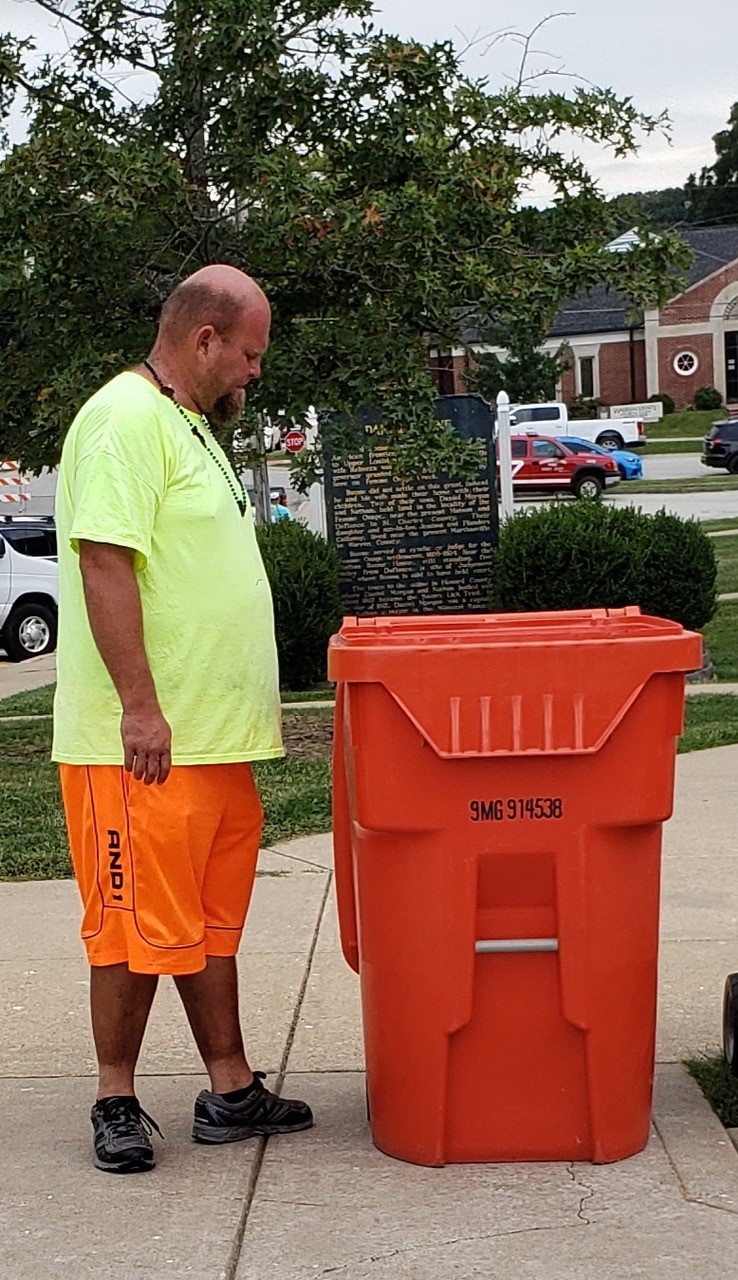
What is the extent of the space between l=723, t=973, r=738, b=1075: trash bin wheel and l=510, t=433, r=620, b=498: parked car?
123 ft

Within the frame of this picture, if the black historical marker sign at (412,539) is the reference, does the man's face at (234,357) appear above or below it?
above

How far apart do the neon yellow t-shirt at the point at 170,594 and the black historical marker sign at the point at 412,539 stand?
363 inches

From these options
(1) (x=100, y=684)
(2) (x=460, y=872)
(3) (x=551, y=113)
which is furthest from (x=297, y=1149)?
(3) (x=551, y=113)

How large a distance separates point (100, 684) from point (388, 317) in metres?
5.06

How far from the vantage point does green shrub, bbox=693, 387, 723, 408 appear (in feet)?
209

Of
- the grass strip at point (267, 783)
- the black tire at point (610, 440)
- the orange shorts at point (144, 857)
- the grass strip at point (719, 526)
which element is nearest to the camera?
the orange shorts at point (144, 857)

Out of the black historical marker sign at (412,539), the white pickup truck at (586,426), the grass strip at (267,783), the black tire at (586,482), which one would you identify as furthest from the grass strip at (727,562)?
the white pickup truck at (586,426)

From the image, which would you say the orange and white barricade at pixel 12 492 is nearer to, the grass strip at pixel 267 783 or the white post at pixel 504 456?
the white post at pixel 504 456

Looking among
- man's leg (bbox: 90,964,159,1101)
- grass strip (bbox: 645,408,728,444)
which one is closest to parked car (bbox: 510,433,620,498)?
grass strip (bbox: 645,408,728,444)

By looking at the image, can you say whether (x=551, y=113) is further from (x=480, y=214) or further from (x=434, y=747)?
(x=434, y=747)

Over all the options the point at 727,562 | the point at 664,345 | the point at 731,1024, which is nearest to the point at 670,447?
the point at 664,345

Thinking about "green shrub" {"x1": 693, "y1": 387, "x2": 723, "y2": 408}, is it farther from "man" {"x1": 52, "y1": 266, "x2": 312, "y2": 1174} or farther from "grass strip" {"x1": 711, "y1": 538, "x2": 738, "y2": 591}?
"man" {"x1": 52, "y1": 266, "x2": 312, "y2": 1174}

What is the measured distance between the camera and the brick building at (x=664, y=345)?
2525 inches

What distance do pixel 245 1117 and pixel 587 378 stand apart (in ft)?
212
